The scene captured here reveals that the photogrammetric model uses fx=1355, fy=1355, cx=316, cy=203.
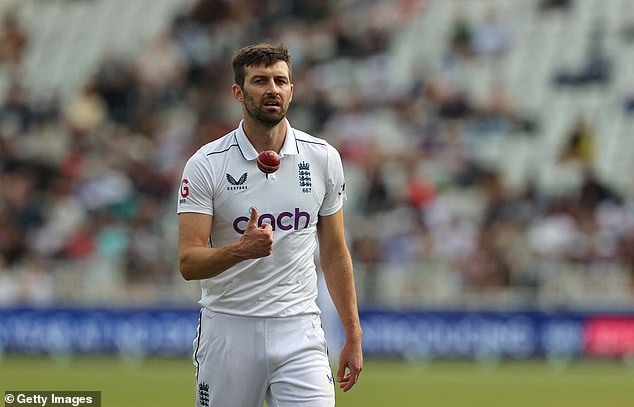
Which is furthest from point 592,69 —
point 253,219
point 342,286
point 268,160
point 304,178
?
point 253,219

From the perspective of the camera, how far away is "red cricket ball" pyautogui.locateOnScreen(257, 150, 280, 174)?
20.2 ft

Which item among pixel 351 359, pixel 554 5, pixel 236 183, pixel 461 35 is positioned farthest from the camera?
pixel 554 5

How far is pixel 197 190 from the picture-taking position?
636 cm

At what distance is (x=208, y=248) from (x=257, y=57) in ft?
3.00

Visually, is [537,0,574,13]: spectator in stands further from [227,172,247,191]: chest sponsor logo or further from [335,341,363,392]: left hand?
[227,172,247,191]: chest sponsor logo

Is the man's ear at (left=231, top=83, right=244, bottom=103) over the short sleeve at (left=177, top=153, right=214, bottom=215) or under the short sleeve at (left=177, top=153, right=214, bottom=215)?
over

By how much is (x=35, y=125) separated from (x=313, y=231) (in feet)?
52.9

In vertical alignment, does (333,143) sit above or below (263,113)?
above

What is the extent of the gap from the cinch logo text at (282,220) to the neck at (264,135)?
32 cm

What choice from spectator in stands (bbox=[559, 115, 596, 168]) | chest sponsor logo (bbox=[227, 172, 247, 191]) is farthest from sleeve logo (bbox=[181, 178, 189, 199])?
spectator in stands (bbox=[559, 115, 596, 168])

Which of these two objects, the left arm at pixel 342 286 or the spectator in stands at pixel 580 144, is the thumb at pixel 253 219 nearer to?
the left arm at pixel 342 286

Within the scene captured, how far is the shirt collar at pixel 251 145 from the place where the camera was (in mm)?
6453

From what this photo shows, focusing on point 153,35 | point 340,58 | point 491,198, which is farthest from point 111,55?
point 491,198

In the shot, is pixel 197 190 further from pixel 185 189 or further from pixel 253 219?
pixel 253 219
